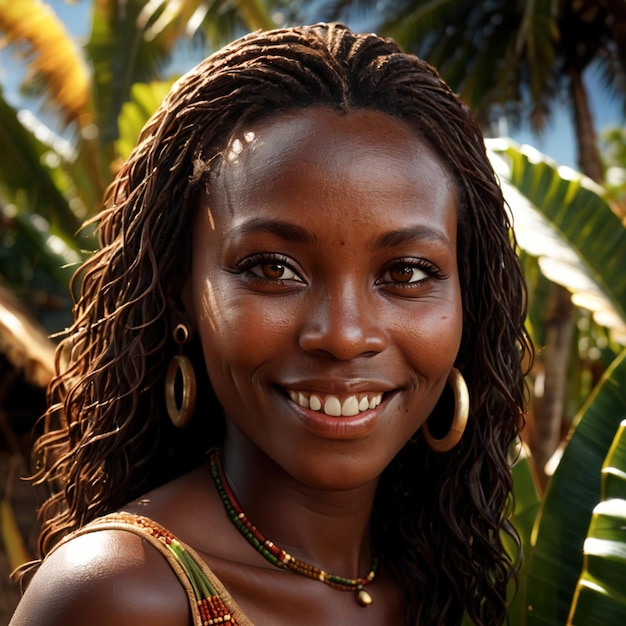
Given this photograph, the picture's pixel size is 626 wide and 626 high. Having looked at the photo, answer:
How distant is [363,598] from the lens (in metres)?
2.08

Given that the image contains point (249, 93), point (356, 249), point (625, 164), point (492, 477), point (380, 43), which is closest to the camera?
point (356, 249)

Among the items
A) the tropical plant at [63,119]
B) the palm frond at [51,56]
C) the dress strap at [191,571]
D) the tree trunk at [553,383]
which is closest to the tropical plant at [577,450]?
the dress strap at [191,571]

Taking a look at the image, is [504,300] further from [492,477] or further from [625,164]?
[625,164]

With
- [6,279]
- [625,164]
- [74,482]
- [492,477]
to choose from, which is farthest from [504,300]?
[625,164]

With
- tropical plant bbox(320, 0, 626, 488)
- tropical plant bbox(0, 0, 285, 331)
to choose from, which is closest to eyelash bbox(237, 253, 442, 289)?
tropical plant bbox(0, 0, 285, 331)

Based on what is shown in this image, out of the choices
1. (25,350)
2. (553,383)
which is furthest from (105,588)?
(553,383)

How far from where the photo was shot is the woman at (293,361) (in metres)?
1.77

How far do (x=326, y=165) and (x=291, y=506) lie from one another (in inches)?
29.0

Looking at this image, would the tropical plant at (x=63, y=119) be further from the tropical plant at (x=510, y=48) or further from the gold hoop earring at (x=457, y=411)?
the gold hoop earring at (x=457, y=411)

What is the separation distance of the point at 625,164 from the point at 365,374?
19480mm

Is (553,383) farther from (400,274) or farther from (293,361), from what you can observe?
(293,361)

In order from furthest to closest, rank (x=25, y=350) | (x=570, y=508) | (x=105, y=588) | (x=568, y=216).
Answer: (x=25, y=350) < (x=568, y=216) < (x=570, y=508) < (x=105, y=588)

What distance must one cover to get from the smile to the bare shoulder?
39 centimetres

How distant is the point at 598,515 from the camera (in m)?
2.13
